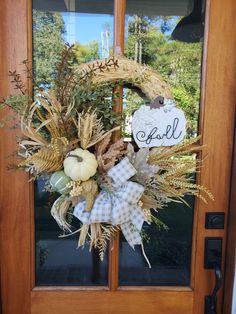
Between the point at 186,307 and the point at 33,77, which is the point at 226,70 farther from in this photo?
the point at 186,307

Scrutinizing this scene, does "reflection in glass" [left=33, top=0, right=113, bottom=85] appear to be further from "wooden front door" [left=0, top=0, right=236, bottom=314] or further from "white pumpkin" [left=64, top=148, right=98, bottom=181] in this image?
"white pumpkin" [left=64, top=148, right=98, bottom=181]

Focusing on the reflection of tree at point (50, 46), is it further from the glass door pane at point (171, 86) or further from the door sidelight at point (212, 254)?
the door sidelight at point (212, 254)

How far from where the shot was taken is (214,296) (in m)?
1.25

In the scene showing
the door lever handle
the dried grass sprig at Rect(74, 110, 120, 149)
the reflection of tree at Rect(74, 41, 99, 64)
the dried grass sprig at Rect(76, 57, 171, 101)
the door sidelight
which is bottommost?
the door lever handle

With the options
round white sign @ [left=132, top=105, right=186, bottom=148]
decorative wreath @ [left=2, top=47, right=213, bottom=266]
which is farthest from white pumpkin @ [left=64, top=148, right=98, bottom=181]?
round white sign @ [left=132, top=105, right=186, bottom=148]

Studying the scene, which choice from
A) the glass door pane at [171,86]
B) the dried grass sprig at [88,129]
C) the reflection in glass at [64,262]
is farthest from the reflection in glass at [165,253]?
the dried grass sprig at [88,129]

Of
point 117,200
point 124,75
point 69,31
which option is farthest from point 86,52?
point 117,200

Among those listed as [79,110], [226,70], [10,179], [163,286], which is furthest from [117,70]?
[163,286]

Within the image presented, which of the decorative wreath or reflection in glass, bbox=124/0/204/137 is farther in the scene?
reflection in glass, bbox=124/0/204/137

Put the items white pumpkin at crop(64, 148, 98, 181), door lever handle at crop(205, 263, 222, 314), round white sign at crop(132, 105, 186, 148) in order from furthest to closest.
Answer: door lever handle at crop(205, 263, 222, 314)
round white sign at crop(132, 105, 186, 148)
white pumpkin at crop(64, 148, 98, 181)

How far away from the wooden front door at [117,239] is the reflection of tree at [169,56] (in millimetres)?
36

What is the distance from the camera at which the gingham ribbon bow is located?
100 centimetres

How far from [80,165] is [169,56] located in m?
0.59

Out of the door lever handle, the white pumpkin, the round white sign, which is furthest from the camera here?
the door lever handle
